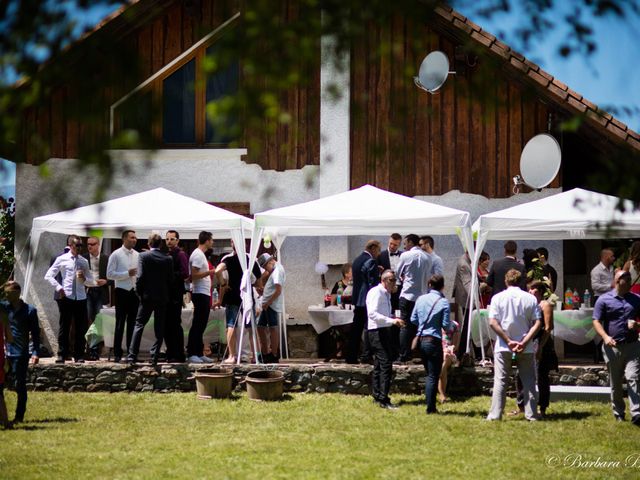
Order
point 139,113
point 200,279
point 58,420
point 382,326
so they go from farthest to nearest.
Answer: point 200,279 → point 382,326 → point 58,420 → point 139,113

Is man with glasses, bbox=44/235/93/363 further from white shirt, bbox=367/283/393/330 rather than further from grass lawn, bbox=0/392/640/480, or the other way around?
white shirt, bbox=367/283/393/330

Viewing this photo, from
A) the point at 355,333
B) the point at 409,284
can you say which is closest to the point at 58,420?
the point at 355,333

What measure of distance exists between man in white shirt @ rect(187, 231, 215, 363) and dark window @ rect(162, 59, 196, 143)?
3976 millimetres

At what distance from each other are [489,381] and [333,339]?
9.48ft

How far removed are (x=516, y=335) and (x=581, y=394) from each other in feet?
6.89


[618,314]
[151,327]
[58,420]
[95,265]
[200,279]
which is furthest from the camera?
[95,265]

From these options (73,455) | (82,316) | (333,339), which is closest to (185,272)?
(82,316)

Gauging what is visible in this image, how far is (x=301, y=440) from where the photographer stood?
9.20 meters

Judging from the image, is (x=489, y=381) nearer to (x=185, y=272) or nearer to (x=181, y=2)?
(x=185, y=272)

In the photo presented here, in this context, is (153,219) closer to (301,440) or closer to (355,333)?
(355,333)

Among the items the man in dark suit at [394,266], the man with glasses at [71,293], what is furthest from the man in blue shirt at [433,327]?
the man with glasses at [71,293]

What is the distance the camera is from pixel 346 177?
15562 millimetres

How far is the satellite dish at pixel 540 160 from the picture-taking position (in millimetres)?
14602

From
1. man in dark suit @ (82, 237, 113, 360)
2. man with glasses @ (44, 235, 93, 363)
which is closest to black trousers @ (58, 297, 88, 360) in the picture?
man with glasses @ (44, 235, 93, 363)
